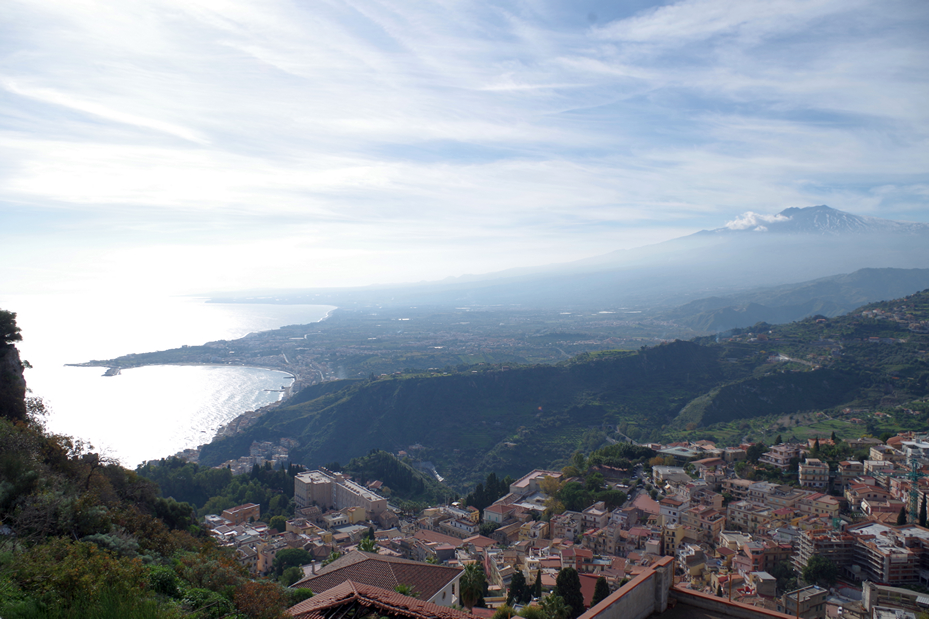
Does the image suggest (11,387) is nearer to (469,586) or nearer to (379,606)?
(469,586)

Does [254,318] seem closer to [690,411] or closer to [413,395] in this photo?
[413,395]

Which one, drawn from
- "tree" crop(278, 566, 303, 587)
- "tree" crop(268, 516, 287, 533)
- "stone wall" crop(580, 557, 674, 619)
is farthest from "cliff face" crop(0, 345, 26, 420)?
"stone wall" crop(580, 557, 674, 619)

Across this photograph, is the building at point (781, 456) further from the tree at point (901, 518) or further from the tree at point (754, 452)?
the tree at point (901, 518)

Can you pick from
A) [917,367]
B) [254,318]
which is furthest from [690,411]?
[254,318]

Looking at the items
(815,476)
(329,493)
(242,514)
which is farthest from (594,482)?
(242,514)

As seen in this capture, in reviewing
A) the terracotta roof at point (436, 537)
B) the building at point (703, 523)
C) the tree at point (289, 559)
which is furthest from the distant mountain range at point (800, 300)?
the tree at point (289, 559)
